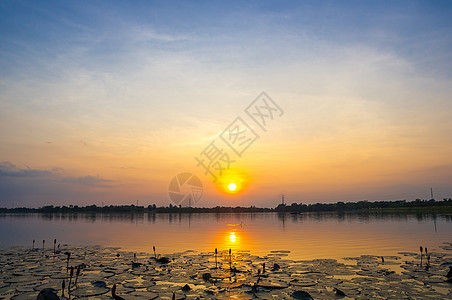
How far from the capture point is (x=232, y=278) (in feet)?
43.5

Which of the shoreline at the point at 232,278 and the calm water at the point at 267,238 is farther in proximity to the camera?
the calm water at the point at 267,238

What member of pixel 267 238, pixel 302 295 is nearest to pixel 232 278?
pixel 302 295

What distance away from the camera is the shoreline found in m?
10.8

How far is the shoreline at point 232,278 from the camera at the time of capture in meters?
10.8

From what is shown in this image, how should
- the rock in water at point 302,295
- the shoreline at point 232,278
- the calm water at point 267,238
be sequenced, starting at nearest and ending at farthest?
the rock in water at point 302,295
the shoreline at point 232,278
the calm water at point 267,238

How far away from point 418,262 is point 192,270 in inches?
471

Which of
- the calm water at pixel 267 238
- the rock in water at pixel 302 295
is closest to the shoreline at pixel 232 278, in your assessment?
the rock in water at pixel 302 295

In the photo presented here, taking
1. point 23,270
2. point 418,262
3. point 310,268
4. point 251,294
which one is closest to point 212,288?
point 251,294

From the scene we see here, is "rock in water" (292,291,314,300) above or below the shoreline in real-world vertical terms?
above

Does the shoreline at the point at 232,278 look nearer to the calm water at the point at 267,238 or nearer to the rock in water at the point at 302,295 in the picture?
the rock in water at the point at 302,295

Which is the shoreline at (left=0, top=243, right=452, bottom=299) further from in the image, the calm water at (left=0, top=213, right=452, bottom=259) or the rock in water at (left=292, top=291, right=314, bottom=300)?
the calm water at (left=0, top=213, right=452, bottom=259)

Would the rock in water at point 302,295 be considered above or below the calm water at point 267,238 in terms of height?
above

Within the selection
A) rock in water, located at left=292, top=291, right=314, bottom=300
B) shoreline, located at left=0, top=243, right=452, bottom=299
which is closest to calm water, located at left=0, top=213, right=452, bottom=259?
shoreline, located at left=0, top=243, right=452, bottom=299

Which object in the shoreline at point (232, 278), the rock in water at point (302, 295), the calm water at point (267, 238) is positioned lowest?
the calm water at point (267, 238)
